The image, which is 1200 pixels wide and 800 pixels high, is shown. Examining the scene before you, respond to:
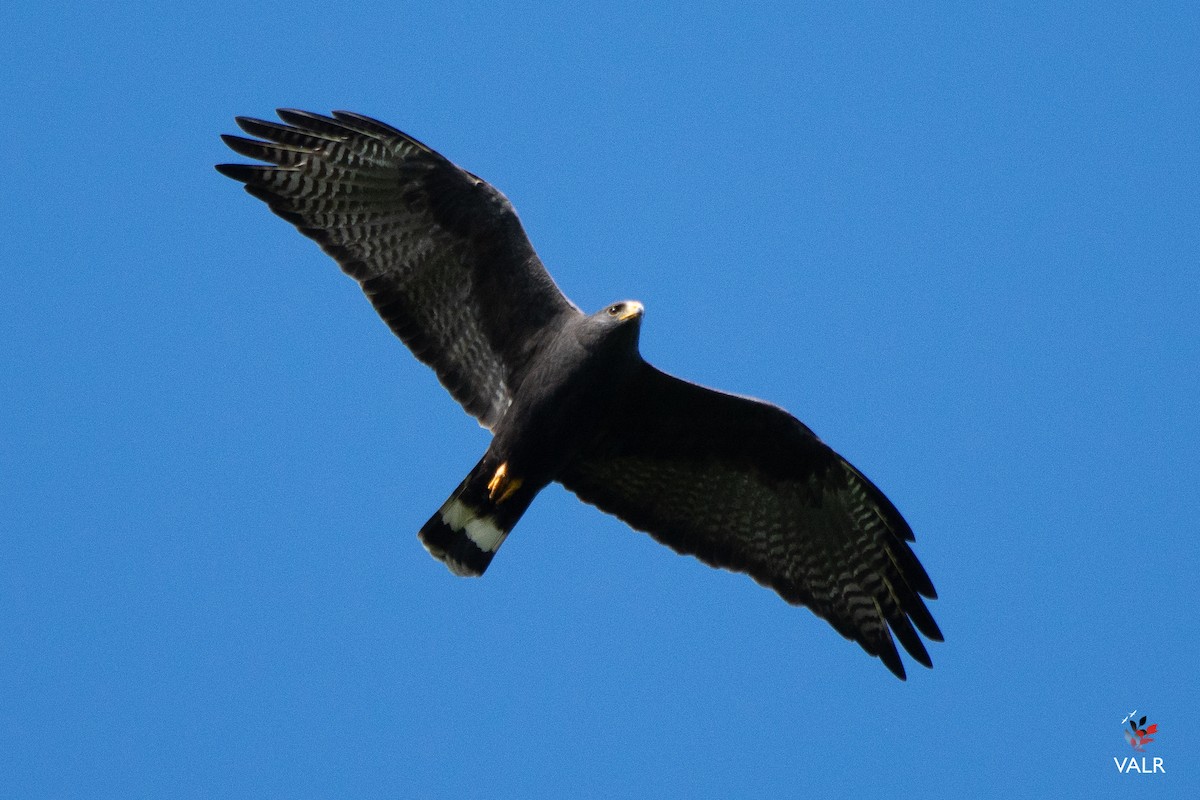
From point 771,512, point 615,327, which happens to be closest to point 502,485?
point 615,327

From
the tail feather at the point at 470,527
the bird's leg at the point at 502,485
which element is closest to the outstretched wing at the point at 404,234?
the bird's leg at the point at 502,485

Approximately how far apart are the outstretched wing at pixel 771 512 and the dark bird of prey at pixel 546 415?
1cm

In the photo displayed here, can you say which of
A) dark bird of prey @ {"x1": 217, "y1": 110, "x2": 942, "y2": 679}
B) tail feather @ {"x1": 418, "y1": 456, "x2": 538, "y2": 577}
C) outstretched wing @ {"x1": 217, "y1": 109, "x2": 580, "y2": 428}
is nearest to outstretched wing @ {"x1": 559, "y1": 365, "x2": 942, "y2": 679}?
dark bird of prey @ {"x1": 217, "y1": 110, "x2": 942, "y2": 679}

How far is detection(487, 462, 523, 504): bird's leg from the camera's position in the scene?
9.49 m

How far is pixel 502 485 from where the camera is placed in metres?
9.54

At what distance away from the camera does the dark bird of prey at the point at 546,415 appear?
31.5 feet

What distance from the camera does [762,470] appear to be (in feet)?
33.1

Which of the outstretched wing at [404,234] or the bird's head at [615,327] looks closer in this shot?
the bird's head at [615,327]

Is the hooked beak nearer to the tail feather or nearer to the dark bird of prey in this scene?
the dark bird of prey

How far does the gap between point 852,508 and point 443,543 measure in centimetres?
279

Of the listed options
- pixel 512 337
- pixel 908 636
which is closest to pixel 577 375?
pixel 512 337

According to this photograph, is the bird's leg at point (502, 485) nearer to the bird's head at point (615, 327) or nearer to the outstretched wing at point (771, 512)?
the outstretched wing at point (771, 512)

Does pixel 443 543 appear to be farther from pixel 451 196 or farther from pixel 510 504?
pixel 451 196

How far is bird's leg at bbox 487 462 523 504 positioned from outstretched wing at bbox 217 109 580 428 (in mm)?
437
